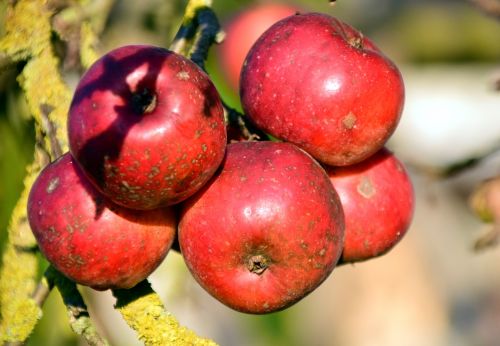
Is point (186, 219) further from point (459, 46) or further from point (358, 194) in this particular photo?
point (459, 46)

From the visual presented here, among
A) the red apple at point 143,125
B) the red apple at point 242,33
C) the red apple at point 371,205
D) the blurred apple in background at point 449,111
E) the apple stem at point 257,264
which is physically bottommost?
the blurred apple in background at point 449,111

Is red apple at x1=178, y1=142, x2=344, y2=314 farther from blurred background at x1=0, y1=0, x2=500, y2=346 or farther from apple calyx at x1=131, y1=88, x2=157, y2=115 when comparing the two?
blurred background at x1=0, y1=0, x2=500, y2=346

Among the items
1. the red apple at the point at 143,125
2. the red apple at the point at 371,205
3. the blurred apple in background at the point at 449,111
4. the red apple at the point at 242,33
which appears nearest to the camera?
the red apple at the point at 143,125

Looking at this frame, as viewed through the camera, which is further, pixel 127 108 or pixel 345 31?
pixel 345 31

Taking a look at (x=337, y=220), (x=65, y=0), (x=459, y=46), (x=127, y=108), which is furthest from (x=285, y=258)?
(x=459, y=46)

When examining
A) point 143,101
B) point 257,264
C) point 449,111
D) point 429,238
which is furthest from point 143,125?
point 449,111

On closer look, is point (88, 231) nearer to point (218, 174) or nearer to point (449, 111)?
point (218, 174)

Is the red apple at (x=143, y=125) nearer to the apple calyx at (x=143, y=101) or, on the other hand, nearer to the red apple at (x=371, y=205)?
the apple calyx at (x=143, y=101)

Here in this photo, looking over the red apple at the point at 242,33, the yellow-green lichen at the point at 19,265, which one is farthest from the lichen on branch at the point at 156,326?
the red apple at the point at 242,33
